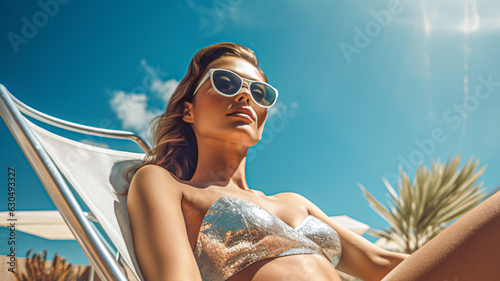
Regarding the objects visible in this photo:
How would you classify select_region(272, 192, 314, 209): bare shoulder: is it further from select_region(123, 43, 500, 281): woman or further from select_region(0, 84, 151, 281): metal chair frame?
select_region(0, 84, 151, 281): metal chair frame

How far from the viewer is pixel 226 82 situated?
210 cm

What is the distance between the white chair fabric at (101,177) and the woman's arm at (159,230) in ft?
0.18

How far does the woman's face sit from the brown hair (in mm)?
113

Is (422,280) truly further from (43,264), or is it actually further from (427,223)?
(427,223)

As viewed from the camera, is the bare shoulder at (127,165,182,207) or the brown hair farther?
the brown hair

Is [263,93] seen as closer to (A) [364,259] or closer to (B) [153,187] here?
(B) [153,187]

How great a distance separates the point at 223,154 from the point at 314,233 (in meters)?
0.75

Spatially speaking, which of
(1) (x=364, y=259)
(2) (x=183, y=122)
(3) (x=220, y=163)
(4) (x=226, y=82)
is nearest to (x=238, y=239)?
(3) (x=220, y=163)

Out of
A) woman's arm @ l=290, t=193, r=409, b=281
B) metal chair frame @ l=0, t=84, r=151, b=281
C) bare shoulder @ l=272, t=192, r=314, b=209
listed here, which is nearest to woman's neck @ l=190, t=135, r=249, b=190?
bare shoulder @ l=272, t=192, r=314, b=209

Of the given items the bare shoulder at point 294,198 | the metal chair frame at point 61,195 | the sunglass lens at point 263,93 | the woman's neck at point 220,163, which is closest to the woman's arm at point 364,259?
the bare shoulder at point 294,198

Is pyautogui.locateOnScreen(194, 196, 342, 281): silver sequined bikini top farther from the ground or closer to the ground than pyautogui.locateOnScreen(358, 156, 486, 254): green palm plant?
closer to the ground

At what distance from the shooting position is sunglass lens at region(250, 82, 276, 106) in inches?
86.3

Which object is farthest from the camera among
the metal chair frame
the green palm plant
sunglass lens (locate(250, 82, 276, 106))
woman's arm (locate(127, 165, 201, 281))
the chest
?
the green palm plant

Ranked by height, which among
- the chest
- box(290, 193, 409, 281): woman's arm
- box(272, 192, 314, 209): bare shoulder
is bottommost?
box(290, 193, 409, 281): woman's arm
